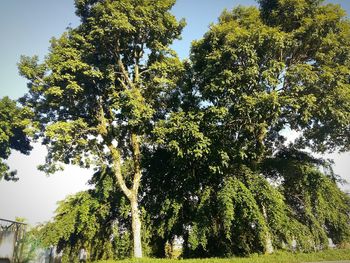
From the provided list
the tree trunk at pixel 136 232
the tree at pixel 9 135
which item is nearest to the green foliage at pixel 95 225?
the tree trunk at pixel 136 232

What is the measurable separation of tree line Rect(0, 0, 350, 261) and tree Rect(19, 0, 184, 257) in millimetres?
89

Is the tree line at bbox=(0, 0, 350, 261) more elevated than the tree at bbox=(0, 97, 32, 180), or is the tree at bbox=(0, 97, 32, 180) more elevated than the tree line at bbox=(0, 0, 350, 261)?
the tree at bbox=(0, 97, 32, 180)

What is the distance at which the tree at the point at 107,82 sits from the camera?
16656mm

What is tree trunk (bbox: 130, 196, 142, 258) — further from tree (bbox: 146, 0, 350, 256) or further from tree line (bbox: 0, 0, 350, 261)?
tree (bbox: 146, 0, 350, 256)

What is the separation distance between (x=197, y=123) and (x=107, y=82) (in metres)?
6.79

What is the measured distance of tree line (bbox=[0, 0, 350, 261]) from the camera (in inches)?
610

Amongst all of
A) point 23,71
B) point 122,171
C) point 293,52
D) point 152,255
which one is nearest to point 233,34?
point 293,52

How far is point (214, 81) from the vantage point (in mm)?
16234

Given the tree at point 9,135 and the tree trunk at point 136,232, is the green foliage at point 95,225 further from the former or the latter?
the tree at point 9,135

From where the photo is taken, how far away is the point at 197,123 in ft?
53.5

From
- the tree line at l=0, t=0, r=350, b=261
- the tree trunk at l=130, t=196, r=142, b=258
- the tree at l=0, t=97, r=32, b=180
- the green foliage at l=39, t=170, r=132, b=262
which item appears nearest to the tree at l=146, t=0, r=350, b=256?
the tree line at l=0, t=0, r=350, b=261

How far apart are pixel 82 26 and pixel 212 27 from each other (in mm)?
7748

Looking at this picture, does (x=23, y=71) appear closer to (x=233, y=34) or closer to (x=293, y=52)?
(x=233, y=34)

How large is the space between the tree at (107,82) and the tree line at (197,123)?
0.09 meters
